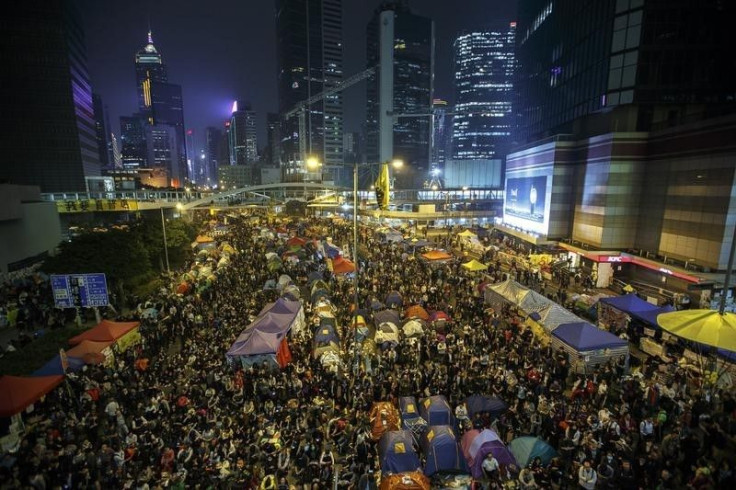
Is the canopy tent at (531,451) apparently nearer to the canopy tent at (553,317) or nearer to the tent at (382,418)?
the tent at (382,418)

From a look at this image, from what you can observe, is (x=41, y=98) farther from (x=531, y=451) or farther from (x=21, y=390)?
(x=531, y=451)

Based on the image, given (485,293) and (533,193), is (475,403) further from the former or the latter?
(533,193)

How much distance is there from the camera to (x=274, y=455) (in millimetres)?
10672

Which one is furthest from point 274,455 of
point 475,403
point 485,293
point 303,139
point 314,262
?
point 303,139

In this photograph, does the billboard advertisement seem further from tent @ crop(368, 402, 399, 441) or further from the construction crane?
the construction crane

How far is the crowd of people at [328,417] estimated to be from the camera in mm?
9727

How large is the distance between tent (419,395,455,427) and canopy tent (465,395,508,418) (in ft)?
2.73

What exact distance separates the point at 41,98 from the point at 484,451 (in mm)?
104095

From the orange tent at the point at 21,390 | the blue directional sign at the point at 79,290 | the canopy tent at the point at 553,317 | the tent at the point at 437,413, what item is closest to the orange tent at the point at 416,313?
the canopy tent at the point at 553,317

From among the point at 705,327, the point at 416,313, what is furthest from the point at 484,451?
the point at 416,313

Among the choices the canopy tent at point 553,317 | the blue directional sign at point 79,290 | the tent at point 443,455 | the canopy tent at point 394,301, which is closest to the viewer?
the tent at point 443,455

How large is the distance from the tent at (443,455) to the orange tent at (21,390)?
13027 mm

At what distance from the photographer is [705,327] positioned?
35.6 ft

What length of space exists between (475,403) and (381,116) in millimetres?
146128
